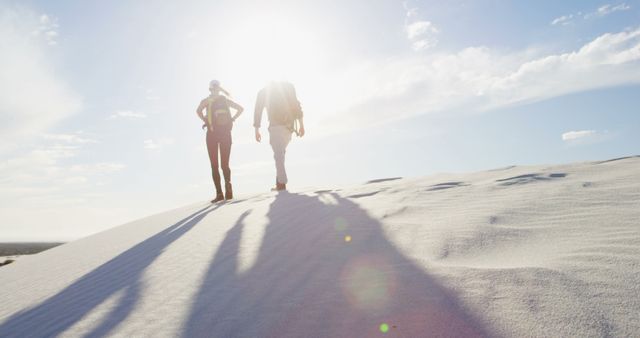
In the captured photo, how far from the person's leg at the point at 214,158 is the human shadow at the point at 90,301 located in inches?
135

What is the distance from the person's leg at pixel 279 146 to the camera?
673 cm

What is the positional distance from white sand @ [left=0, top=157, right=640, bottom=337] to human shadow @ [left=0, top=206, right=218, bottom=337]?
10 millimetres

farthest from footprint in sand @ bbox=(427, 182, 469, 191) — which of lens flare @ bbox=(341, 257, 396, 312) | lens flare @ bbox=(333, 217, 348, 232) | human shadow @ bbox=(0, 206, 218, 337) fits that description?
human shadow @ bbox=(0, 206, 218, 337)

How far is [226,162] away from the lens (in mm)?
6383

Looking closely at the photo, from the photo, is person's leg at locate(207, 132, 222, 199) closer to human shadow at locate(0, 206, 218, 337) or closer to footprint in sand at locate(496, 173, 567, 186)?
human shadow at locate(0, 206, 218, 337)

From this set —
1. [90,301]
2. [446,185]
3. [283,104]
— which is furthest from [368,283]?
[283,104]

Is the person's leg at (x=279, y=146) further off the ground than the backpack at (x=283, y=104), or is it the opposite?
the backpack at (x=283, y=104)

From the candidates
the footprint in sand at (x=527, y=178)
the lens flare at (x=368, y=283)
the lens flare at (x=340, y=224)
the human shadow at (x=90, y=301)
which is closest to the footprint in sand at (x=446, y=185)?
the footprint in sand at (x=527, y=178)

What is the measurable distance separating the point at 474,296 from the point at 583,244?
717 millimetres

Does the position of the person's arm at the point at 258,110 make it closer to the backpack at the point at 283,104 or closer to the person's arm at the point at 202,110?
the backpack at the point at 283,104

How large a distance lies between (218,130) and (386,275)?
5090 millimetres

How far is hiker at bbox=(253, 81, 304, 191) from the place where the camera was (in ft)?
22.1

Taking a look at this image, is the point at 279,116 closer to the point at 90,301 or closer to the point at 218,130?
the point at 218,130

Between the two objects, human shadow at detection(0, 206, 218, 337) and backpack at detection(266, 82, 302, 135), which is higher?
backpack at detection(266, 82, 302, 135)
